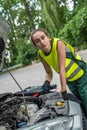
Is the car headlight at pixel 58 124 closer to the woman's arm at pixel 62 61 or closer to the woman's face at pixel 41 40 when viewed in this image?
the woman's arm at pixel 62 61

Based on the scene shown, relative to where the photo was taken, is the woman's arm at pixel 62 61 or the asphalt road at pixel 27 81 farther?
the asphalt road at pixel 27 81

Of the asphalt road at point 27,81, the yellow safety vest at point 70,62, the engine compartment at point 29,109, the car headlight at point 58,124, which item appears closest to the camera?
the car headlight at point 58,124

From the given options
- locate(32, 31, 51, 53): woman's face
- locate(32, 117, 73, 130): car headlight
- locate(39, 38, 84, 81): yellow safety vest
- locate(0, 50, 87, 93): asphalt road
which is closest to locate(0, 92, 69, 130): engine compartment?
locate(32, 117, 73, 130): car headlight

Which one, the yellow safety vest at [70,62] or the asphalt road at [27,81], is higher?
the yellow safety vest at [70,62]

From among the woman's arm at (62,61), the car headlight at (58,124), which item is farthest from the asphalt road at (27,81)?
the car headlight at (58,124)

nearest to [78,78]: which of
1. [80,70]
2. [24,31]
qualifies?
[80,70]

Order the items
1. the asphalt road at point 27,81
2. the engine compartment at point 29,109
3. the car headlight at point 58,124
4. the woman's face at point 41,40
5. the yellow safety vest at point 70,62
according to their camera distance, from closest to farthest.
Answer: the car headlight at point 58,124, the engine compartment at point 29,109, the woman's face at point 41,40, the yellow safety vest at point 70,62, the asphalt road at point 27,81

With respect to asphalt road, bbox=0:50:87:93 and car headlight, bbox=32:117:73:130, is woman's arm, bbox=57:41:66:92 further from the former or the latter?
asphalt road, bbox=0:50:87:93

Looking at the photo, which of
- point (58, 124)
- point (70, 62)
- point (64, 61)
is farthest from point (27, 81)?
point (58, 124)

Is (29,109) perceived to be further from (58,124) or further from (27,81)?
(27,81)

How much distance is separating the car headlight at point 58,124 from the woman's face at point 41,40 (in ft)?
3.16

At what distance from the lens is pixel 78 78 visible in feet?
15.2

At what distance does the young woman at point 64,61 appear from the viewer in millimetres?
4336

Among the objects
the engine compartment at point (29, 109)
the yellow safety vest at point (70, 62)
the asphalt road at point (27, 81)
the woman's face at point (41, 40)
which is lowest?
the asphalt road at point (27, 81)
